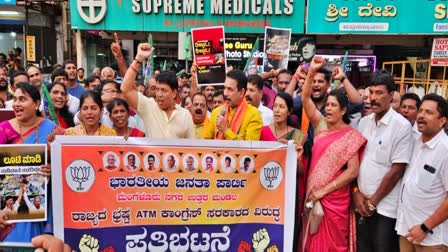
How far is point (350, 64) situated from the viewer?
488 inches

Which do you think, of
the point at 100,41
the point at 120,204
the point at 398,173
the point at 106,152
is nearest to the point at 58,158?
the point at 106,152

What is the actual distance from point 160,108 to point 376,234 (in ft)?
6.37

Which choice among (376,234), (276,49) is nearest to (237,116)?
(376,234)

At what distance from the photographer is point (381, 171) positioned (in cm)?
310

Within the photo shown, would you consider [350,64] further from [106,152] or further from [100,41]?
[106,152]

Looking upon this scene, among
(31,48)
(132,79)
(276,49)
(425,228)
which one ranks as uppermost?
(31,48)

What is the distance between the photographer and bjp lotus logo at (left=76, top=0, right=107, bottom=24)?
1221 centimetres

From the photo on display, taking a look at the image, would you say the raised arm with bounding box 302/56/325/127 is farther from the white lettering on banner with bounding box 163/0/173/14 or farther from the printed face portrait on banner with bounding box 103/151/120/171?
the white lettering on banner with bounding box 163/0/173/14

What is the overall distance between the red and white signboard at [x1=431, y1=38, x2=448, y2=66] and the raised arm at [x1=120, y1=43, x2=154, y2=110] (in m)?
6.36

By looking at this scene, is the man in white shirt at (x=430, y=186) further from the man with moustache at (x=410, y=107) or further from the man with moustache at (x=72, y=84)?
the man with moustache at (x=72, y=84)

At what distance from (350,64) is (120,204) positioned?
10.7 metres

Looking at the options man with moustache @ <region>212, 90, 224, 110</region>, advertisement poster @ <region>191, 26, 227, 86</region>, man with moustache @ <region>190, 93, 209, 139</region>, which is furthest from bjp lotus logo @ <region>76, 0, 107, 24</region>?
man with moustache @ <region>190, 93, 209, 139</region>

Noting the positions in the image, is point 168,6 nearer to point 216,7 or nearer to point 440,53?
point 216,7

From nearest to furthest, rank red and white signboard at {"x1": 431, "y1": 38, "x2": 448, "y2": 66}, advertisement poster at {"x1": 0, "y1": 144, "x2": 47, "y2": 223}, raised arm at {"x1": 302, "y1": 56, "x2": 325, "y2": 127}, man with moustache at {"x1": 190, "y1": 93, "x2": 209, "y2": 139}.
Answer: advertisement poster at {"x1": 0, "y1": 144, "x2": 47, "y2": 223}, raised arm at {"x1": 302, "y1": 56, "x2": 325, "y2": 127}, man with moustache at {"x1": 190, "y1": 93, "x2": 209, "y2": 139}, red and white signboard at {"x1": 431, "y1": 38, "x2": 448, "y2": 66}
